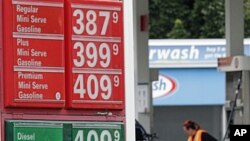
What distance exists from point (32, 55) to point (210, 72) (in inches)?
1234

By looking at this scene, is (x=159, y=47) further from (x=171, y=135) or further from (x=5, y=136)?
(x=5, y=136)

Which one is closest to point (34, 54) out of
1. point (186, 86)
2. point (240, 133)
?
point (240, 133)

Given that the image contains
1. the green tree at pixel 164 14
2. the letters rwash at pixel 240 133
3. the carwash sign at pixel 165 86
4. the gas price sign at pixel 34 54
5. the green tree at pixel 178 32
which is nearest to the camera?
the gas price sign at pixel 34 54

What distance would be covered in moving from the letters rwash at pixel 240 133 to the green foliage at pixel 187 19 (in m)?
25.1

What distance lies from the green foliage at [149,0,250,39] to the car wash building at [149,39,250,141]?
2.64 meters

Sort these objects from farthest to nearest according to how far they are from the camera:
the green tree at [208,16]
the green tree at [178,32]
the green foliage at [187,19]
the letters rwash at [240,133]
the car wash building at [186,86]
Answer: the green tree at [178,32] → the green foliage at [187,19] → the green tree at [208,16] → the car wash building at [186,86] → the letters rwash at [240,133]

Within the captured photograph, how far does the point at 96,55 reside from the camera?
286 inches

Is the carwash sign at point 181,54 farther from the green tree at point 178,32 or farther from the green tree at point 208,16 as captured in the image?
the green tree at point 178,32

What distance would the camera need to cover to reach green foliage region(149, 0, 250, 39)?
136ft

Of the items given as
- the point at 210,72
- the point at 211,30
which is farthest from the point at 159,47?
the point at 211,30

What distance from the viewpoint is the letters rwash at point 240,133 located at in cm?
1502

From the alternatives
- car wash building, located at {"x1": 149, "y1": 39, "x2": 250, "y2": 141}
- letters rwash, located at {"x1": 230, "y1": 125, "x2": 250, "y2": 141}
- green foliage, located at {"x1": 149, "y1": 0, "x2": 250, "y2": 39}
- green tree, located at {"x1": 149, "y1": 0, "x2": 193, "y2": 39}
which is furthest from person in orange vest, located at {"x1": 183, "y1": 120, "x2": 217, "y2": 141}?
green tree, located at {"x1": 149, "y1": 0, "x2": 193, "y2": 39}

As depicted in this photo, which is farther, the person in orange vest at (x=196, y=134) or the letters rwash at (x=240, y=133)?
the person in orange vest at (x=196, y=134)

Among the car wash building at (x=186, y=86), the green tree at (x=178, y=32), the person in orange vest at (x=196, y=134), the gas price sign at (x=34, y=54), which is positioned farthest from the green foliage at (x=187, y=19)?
the gas price sign at (x=34, y=54)
